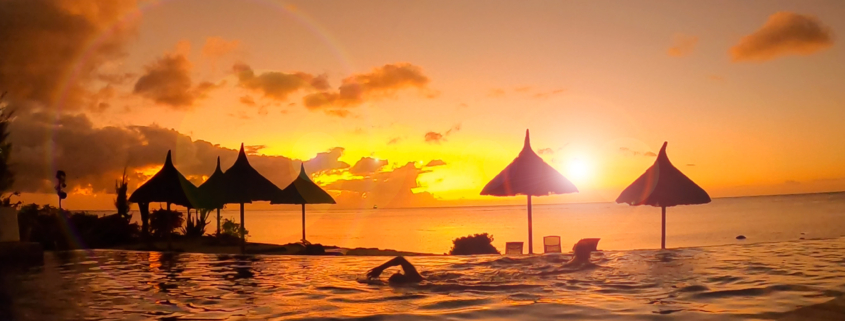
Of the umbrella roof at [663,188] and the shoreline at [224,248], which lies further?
the shoreline at [224,248]

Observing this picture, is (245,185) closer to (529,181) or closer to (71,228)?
(71,228)

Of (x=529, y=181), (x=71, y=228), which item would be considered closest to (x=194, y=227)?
(x=71, y=228)

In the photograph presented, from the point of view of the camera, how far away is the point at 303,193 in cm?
1975

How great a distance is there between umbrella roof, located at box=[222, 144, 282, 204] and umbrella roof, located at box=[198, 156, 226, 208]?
0.51ft

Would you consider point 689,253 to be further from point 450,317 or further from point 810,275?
point 450,317

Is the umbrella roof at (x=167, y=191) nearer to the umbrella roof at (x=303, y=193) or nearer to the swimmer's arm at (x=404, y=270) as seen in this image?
the umbrella roof at (x=303, y=193)

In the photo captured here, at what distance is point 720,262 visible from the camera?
36.9 ft

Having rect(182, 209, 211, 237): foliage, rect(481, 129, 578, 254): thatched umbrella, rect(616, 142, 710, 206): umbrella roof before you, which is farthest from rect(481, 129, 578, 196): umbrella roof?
rect(182, 209, 211, 237): foliage

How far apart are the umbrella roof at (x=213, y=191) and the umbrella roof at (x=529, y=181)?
7455mm

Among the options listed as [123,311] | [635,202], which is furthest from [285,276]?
[635,202]

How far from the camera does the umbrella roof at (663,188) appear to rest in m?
15.6

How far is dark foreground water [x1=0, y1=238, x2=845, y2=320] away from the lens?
6.51m

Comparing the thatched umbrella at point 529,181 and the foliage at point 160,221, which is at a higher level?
the thatched umbrella at point 529,181

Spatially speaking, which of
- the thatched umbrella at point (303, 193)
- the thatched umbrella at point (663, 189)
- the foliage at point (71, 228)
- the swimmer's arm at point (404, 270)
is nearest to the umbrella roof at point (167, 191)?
the foliage at point (71, 228)
